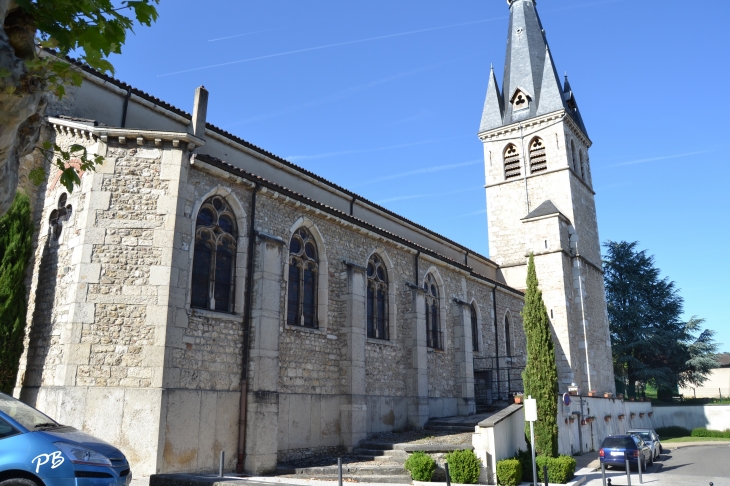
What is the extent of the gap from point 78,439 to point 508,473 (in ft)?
32.0

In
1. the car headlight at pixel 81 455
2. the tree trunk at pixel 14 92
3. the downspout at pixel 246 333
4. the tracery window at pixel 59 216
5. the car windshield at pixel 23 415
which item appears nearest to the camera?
the tree trunk at pixel 14 92

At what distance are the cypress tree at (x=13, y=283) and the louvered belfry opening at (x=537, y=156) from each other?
27104 millimetres

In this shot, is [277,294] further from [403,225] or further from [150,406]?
[403,225]

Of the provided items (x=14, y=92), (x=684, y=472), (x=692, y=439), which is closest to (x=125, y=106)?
(x=14, y=92)

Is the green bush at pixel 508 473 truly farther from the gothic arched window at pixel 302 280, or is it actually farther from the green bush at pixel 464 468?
the gothic arched window at pixel 302 280

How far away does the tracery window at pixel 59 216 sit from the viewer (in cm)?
1254

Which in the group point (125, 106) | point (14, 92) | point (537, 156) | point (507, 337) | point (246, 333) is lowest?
point (246, 333)

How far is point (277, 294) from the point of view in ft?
45.8

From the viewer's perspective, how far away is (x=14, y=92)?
4094 millimetres

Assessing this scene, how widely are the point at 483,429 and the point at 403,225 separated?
1190cm

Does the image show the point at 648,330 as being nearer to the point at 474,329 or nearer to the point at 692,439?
the point at 692,439

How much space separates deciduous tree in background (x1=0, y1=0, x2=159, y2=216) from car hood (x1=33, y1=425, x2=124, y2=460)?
2.85 m

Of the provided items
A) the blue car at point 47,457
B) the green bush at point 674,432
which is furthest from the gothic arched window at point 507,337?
the blue car at point 47,457

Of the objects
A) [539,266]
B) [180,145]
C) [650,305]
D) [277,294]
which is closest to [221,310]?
[277,294]
